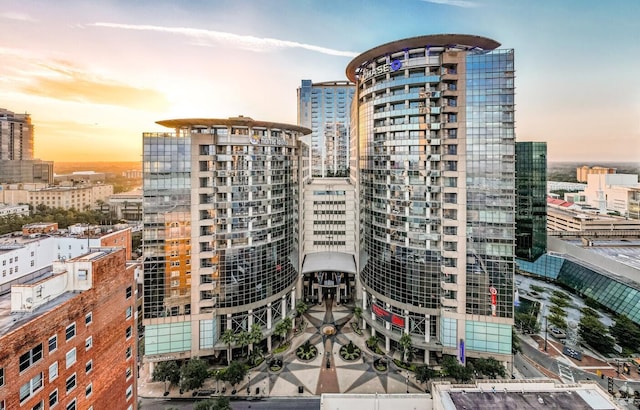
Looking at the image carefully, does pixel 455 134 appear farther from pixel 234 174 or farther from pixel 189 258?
pixel 189 258

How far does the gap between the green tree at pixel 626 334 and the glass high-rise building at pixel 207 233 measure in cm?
6550

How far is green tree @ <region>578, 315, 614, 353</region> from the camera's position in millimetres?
56556

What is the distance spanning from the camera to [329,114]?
172 metres

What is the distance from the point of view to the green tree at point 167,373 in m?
47.2

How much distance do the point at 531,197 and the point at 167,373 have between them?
102 meters

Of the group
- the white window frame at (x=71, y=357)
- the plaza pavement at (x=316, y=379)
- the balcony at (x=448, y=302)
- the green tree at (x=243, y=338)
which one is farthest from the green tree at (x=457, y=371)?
the white window frame at (x=71, y=357)

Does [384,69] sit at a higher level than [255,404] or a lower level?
higher

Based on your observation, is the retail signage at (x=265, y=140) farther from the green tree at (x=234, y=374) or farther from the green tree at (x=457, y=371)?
the green tree at (x=457, y=371)

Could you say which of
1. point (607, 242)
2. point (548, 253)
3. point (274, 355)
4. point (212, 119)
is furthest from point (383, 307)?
point (607, 242)

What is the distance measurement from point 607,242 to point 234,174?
11515 centimetres

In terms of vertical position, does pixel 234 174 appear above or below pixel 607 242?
above

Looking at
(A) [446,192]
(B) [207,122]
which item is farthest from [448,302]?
(B) [207,122]

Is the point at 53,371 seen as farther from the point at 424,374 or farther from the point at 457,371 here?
the point at 457,371

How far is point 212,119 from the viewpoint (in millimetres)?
51406
